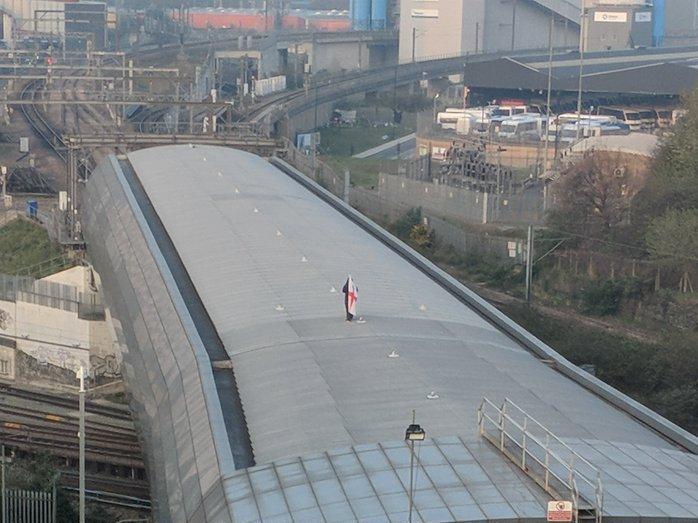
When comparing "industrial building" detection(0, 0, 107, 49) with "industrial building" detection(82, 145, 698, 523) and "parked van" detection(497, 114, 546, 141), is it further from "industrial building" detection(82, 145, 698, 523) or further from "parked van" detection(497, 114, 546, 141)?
"industrial building" detection(82, 145, 698, 523)

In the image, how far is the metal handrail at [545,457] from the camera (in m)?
9.27

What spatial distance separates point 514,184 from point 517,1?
44.4 m

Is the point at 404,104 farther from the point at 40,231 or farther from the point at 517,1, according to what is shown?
the point at 40,231

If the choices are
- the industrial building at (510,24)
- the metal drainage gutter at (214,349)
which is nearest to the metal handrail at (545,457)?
the metal drainage gutter at (214,349)

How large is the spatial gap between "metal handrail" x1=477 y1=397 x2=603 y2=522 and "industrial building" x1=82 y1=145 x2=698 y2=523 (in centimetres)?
2

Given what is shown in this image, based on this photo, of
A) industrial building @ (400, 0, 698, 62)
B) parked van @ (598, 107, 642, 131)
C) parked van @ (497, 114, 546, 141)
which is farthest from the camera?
industrial building @ (400, 0, 698, 62)

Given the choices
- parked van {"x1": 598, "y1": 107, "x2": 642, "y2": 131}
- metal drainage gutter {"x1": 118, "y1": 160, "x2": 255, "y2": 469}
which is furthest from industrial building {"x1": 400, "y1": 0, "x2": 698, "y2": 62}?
metal drainage gutter {"x1": 118, "y1": 160, "x2": 255, "y2": 469}

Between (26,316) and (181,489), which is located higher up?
(181,489)

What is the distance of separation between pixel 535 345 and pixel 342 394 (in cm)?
355

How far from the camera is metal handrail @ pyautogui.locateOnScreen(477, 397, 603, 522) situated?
9.27 meters

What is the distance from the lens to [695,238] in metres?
24.6

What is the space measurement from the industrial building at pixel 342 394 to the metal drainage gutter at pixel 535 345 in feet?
0.09

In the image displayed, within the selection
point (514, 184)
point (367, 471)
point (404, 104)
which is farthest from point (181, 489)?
point (404, 104)

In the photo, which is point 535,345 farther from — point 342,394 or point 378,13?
point 378,13
